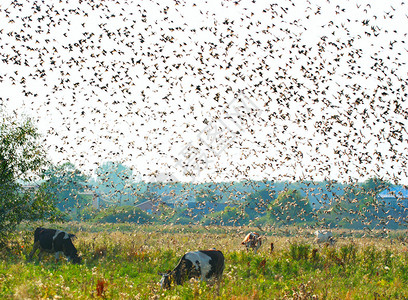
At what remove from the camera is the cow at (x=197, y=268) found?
13.0 metres

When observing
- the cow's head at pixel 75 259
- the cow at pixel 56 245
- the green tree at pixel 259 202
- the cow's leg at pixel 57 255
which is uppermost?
the green tree at pixel 259 202

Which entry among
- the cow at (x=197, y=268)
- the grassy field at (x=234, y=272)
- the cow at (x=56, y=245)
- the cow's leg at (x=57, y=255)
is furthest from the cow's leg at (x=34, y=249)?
the cow at (x=197, y=268)

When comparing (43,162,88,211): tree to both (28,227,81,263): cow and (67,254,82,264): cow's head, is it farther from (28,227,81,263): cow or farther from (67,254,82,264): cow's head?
(67,254,82,264): cow's head

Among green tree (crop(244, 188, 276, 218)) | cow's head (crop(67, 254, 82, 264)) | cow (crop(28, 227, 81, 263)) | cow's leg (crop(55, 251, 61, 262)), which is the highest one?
green tree (crop(244, 188, 276, 218))

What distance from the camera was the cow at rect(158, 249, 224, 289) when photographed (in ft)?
42.7

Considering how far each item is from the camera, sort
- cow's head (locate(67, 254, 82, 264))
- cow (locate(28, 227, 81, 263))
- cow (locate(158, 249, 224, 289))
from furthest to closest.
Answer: cow (locate(28, 227, 81, 263)) → cow's head (locate(67, 254, 82, 264)) → cow (locate(158, 249, 224, 289))

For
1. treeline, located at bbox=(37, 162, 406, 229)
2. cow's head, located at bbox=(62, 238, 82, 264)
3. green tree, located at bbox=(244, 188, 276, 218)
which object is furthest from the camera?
green tree, located at bbox=(244, 188, 276, 218)

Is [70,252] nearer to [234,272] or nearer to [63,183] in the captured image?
[234,272]

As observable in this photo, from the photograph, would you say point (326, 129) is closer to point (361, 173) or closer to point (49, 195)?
point (361, 173)

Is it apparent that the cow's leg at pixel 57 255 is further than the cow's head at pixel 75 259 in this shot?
Yes

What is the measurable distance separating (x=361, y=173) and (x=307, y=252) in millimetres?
5034

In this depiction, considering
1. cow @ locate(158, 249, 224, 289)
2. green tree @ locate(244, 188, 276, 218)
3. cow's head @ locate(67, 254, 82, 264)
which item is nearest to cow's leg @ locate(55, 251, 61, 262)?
cow's head @ locate(67, 254, 82, 264)

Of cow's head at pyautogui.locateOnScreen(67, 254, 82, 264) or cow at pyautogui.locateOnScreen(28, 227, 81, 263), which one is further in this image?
cow at pyautogui.locateOnScreen(28, 227, 81, 263)

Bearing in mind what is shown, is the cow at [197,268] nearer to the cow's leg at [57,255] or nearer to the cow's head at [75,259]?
the cow's head at [75,259]
